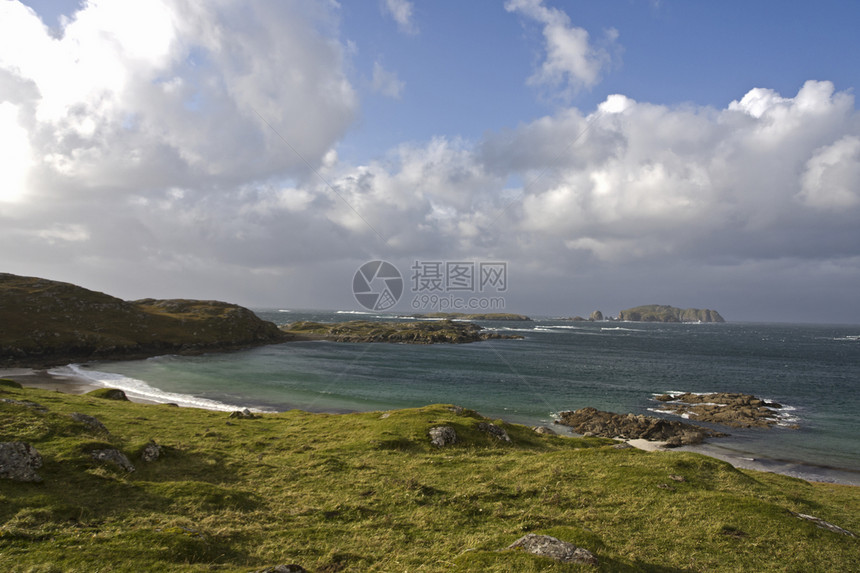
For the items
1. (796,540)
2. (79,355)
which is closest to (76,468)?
(796,540)

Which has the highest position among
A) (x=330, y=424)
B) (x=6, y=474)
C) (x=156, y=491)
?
(x=6, y=474)

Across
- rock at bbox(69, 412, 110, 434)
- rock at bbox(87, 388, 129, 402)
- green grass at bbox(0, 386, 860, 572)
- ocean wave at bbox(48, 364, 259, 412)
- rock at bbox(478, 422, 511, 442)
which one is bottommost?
ocean wave at bbox(48, 364, 259, 412)

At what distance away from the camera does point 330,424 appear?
36000 millimetres

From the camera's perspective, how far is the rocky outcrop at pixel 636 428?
4794 centimetres

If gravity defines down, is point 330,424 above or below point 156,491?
below

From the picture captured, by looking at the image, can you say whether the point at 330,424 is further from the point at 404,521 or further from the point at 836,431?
the point at 836,431

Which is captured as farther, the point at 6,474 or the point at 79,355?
the point at 79,355

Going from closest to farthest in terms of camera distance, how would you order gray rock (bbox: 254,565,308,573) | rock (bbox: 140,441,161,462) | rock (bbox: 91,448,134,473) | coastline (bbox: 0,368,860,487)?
gray rock (bbox: 254,565,308,573) < rock (bbox: 91,448,134,473) < rock (bbox: 140,441,161,462) < coastline (bbox: 0,368,860,487)

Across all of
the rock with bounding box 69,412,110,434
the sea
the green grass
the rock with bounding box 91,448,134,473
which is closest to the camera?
the green grass

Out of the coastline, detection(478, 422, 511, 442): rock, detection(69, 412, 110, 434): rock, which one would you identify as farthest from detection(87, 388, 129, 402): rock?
detection(478, 422, 511, 442): rock

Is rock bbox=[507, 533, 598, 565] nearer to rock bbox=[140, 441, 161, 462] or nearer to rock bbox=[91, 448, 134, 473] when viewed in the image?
rock bbox=[91, 448, 134, 473]

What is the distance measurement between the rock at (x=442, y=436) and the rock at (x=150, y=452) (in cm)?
1700

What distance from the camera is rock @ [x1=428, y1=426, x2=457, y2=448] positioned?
28581mm

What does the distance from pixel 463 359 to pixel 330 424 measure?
285ft
